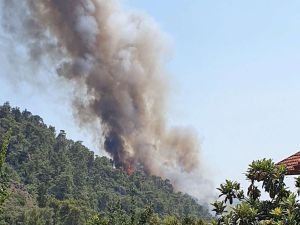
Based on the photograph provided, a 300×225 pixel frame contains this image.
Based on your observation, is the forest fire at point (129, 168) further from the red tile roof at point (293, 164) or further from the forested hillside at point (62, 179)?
the red tile roof at point (293, 164)

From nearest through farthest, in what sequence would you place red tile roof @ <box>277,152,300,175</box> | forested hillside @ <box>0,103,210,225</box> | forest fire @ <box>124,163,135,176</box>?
red tile roof @ <box>277,152,300,175</box>
forested hillside @ <box>0,103,210,225</box>
forest fire @ <box>124,163,135,176</box>

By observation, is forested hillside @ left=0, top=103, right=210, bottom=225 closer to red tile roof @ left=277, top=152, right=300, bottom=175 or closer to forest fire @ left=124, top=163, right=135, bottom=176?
forest fire @ left=124, top=163, right=135, bottom=176

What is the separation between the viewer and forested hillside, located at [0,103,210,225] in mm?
94812

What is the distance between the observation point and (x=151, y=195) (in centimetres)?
12531

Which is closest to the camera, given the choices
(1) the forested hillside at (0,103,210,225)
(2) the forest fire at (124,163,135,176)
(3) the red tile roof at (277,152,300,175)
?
(3) the red tile roof at (277,152,300,175)

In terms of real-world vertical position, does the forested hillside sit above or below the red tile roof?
above

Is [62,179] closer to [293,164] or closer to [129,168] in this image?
[129,168]

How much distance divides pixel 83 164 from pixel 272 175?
120672mm

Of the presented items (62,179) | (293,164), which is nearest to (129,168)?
(62,179)

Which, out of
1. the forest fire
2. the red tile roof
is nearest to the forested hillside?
the forest fire

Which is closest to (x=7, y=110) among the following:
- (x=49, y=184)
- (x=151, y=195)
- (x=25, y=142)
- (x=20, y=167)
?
(x=25, y=142)

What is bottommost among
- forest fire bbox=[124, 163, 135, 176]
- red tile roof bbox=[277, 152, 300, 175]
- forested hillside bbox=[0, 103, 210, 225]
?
red tile roof bbox=[277, 152, 300, 175]

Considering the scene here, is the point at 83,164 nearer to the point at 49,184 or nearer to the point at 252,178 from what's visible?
the point at 49,184

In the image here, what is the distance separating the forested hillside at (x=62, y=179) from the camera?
9481 centimetres
